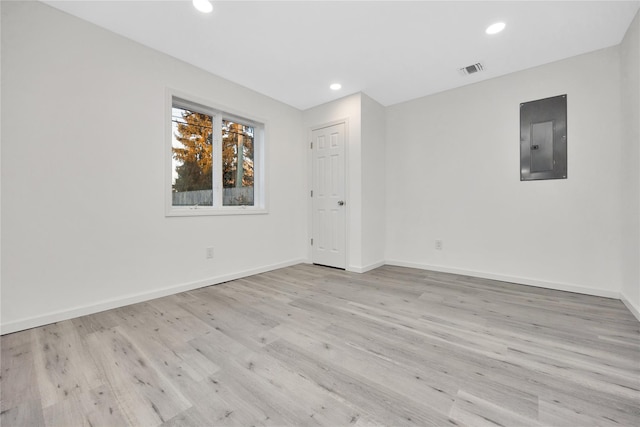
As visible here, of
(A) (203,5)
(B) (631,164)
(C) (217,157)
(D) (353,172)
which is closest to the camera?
(A) (203,5)

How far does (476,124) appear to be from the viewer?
3.28 m

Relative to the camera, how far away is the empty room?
128 cm

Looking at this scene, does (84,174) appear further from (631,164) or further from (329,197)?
(631,164)

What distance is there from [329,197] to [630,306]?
3177 mm

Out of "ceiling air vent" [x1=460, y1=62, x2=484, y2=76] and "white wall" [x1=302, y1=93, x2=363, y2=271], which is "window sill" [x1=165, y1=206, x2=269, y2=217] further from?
"ceiling air vent" [x1=460, y1=62, x2=484, y2=76]

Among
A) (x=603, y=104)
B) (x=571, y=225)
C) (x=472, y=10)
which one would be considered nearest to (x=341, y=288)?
(x=571, y=225)

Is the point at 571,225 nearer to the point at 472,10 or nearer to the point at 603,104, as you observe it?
the point at 603,104

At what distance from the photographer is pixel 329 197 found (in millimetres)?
3863

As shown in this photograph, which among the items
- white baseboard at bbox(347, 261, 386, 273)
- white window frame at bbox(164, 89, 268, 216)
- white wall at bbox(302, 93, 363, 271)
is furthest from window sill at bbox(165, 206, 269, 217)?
white baseboard at bbox(347, 261, 386, 273)

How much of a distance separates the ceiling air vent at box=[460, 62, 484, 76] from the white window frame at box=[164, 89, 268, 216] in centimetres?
254

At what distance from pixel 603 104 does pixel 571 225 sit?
1223 millimetres

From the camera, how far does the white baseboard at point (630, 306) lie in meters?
2.05

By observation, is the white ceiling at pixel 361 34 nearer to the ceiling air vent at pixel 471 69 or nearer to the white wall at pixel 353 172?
the ceiling air vent at pixel 471 69

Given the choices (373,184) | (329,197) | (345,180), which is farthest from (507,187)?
(329,197)
